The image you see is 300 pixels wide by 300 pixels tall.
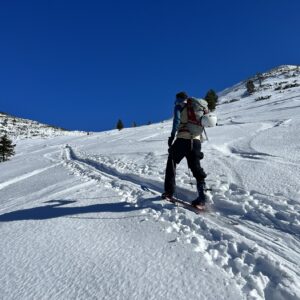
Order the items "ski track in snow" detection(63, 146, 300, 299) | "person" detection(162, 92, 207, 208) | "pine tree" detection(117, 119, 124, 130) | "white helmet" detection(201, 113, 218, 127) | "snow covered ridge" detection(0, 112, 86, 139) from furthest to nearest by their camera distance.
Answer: "snow covered ridge" detection(0, 112, 86, 139), "pine tree" detection(117, 119, 124, 130), "person" detection(162, 92, 207, 208), "white helmet" detection(201, 113, 218, 127), "ski track in snow" detection(63, 146, 300, 299)

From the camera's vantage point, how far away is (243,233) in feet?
16.4

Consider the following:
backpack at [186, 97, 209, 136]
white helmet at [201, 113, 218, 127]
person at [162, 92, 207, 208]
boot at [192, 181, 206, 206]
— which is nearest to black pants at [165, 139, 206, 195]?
person at [162, 92, 207, 208]

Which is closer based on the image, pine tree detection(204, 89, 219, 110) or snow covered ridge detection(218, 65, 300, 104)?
pine tree detection(204, 89, 219, 110)

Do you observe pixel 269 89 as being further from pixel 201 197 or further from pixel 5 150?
pixel 201 197

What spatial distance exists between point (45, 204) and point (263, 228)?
197 inches

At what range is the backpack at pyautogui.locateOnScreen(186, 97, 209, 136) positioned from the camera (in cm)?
656

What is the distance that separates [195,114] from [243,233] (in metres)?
2.64

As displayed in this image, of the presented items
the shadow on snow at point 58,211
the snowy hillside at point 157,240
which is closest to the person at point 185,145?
the snowy hillside at point 157,240

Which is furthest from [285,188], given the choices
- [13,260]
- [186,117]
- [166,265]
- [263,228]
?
[13,260]

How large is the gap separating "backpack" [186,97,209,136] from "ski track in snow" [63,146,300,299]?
4.97 feet

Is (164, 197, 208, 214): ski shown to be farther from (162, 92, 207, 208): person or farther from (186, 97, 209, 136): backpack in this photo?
(186, 97, 209, 136): backpack

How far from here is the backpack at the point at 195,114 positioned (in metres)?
6.56

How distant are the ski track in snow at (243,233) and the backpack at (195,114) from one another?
1.51 meters

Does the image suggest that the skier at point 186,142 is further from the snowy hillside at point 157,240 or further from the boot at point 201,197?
the snowy hillside at point 157,240
